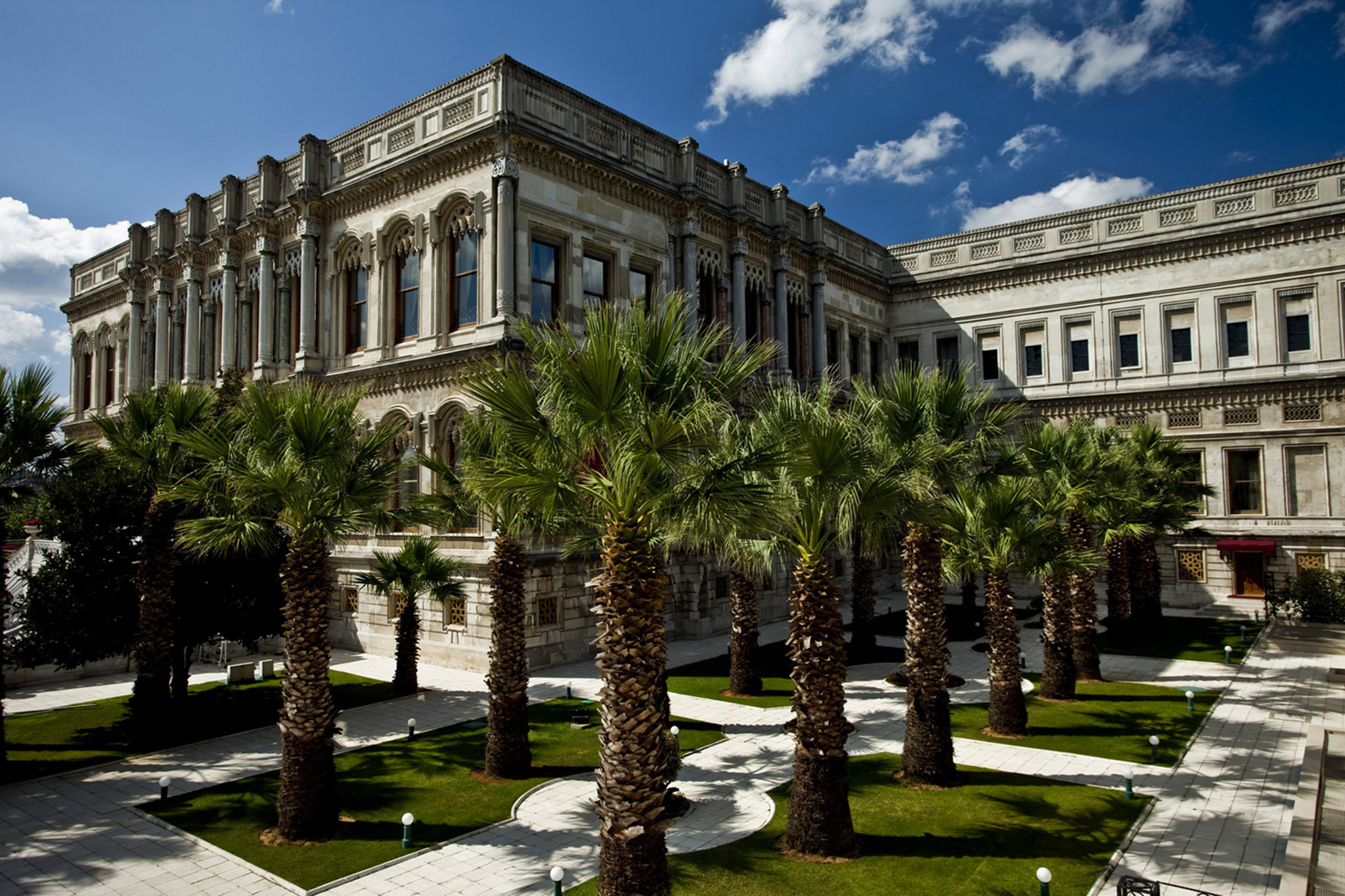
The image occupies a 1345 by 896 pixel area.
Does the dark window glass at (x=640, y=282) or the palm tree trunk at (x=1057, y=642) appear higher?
the dark window glass at (x=640, y=282)

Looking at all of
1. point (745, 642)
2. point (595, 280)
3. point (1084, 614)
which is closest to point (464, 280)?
point (595, 280)

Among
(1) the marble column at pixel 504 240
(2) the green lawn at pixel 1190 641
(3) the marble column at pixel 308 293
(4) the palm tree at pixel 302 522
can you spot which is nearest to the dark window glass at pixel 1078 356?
(2) the green lawn at pixel 1190 641

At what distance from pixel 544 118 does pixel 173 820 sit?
19181mm

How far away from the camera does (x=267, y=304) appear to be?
27906mm

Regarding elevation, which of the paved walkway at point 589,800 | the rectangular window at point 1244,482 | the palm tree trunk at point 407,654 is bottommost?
the paved walkway at point 589,800

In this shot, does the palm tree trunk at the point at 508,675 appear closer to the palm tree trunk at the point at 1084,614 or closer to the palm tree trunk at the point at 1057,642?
the palm tree trunk at the point at 1057,642

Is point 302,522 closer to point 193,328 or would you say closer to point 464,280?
point 464,280

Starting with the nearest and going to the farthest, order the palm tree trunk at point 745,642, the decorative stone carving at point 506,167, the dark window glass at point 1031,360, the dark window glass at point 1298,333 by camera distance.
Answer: the palm tree trunk at point 745,642
the decorative stone carving at point 506,167
the dark window glass at point 1298,333
the dark window glass at point 1031,360

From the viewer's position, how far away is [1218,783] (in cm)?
1280

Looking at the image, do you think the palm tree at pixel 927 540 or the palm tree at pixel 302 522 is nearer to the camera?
the palm tree at pixel 302 522

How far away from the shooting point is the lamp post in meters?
10.4

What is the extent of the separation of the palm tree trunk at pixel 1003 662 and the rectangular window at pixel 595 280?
14.7 metres

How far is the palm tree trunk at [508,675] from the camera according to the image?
13.4 meters

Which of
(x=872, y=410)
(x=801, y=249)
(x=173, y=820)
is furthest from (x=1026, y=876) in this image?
(x=801, y=249)
